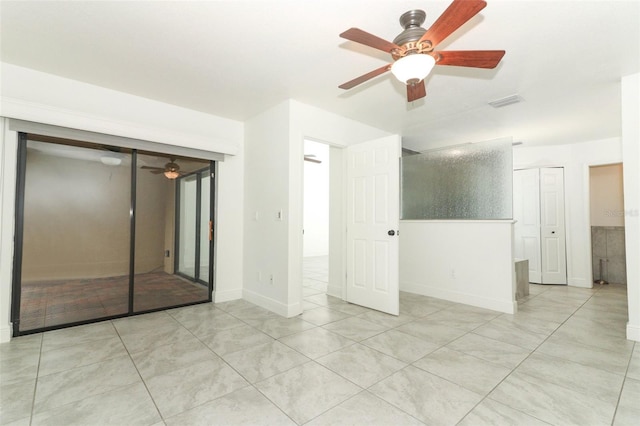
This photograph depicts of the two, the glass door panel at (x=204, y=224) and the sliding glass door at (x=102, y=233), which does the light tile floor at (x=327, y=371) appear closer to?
the sliding glass door at (x=102, y=233)

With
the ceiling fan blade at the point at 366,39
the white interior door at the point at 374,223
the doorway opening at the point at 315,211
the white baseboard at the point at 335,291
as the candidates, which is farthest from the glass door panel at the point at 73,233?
the doorway opening at the point at 315,211

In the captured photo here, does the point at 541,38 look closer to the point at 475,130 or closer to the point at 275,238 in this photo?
the point at 475,130

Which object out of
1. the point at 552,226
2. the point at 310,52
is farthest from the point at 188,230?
the point at 552,226

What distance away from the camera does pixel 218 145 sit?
3.86 m

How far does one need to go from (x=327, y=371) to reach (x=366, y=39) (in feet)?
7.49

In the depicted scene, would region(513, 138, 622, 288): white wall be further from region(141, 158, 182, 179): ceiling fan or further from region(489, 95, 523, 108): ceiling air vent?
region(141, 158, 182, 179): ceiling fan

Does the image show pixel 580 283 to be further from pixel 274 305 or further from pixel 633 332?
pixel 274 305

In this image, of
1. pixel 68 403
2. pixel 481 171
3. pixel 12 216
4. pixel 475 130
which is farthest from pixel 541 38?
pixel 12 216

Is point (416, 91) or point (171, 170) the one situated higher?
point (416, 91)

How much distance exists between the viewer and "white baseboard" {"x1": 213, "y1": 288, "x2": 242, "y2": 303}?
156 inches

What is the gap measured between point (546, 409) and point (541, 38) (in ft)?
8.73

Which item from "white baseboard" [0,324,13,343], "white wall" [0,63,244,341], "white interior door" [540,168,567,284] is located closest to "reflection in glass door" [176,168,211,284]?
"white wall" [0,63,244,341]

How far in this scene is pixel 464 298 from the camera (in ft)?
13.0

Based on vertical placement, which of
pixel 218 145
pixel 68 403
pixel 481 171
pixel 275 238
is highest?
pixel 218 145
